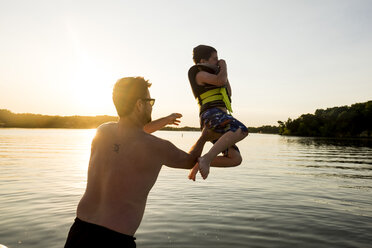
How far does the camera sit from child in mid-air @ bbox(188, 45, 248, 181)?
4859 mm

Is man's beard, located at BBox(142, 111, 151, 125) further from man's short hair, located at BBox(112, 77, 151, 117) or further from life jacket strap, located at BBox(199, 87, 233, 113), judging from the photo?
life jacket strap, located at BBox(199, 87, 233, 113)

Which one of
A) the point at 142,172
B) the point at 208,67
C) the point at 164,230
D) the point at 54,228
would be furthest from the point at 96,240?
the point at 54,228

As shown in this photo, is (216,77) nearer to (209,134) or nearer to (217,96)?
(217,96)

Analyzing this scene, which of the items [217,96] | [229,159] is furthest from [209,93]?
[229,159]

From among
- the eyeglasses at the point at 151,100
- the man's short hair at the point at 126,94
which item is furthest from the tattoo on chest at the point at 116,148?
the eyeglasses at the point at 151,100

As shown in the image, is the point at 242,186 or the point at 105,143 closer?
the point at 105,143

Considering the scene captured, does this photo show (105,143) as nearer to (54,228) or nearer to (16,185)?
(54,228)

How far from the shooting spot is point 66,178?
63.7 ft

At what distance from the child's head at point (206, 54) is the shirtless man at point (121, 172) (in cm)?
213

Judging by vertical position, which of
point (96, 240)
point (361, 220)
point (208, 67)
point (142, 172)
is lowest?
point (361, 220)

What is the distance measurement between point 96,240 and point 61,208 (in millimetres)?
9267

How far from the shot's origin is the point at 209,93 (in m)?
5.20

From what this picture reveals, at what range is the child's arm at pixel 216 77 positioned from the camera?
4.98 metres

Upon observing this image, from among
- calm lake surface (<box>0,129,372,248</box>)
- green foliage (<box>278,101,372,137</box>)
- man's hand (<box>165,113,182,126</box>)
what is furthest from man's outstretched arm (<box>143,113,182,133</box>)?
green foliage (<box>278,101,372,137</box>)
